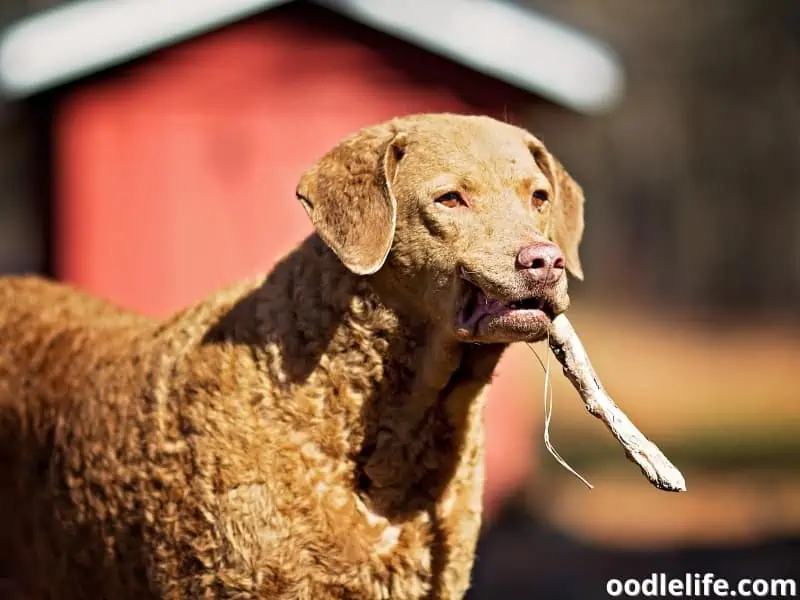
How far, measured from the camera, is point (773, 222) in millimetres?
26172

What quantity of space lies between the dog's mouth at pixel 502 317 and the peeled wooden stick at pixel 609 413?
9.5 inches

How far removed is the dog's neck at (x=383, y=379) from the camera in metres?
3.77

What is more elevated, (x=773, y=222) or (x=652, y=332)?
(x=773, y=222)

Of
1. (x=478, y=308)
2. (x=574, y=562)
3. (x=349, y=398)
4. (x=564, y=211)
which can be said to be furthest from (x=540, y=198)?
(x=574, y=562)

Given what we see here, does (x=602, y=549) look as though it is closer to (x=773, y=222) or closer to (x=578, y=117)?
(x=578, y=117)

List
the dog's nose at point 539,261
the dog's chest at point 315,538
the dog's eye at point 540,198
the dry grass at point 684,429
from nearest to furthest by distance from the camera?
the dog's nose at point 539,261 → the dog's chest at point 315,538 → the dog's eye at point 540,198 → the dry grass at point 684,429

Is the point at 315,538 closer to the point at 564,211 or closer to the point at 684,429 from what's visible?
the point at 564,211

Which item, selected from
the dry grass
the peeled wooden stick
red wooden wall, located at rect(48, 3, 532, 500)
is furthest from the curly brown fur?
the dry grass

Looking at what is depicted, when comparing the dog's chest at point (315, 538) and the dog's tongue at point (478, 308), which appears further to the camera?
the dog's chest at point (315, 538)

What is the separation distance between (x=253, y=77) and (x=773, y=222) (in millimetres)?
19921

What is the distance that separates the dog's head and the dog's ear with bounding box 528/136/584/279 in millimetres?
108

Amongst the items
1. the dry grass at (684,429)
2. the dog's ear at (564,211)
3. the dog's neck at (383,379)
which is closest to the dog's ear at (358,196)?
the dog's neck at (383,379)

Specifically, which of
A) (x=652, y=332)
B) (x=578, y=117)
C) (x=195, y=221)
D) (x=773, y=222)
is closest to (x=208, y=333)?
(x=195, y=221)

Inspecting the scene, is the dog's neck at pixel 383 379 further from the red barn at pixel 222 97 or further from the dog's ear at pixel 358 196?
the red barn at pixel 222 97
